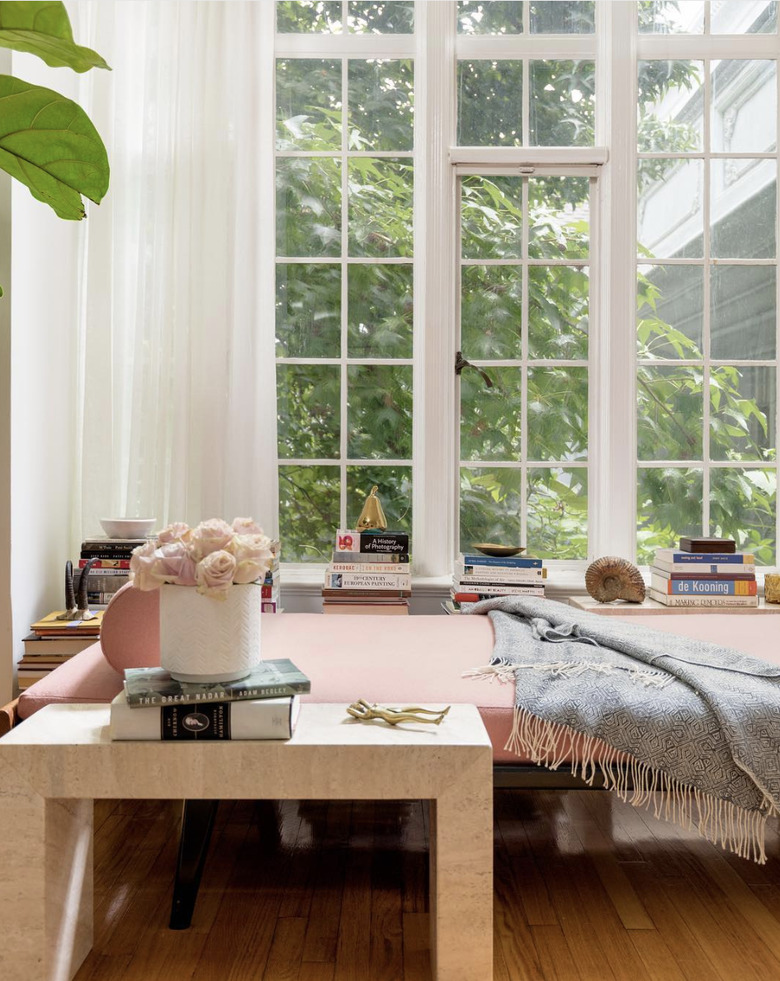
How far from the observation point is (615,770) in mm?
1886

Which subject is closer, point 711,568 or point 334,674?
point 334,674

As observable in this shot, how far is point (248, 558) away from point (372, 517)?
1938 mm

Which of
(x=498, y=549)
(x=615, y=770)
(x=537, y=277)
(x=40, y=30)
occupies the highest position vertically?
(x=537, y=277)

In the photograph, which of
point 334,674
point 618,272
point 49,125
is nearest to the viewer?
point 49,125

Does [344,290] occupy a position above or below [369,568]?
above

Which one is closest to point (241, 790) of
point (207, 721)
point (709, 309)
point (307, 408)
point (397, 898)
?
point (207, 721)

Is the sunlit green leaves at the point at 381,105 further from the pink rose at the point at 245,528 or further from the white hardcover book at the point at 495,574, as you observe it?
the pink rose at the point at 245,528

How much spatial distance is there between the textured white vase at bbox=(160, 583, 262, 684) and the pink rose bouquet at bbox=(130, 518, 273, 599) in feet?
0.08

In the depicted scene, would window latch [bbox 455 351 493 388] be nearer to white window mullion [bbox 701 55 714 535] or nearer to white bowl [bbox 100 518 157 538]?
white window mullion [bbox 701 55 714 535]

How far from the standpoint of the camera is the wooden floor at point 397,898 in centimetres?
175

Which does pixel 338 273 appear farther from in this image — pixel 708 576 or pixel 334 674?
pixel 334 674

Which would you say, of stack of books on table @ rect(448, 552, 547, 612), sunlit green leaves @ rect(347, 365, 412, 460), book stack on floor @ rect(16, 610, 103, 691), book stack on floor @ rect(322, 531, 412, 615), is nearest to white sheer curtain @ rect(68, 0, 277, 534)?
book stack on floor @ rect(322, 531, 412, 615)

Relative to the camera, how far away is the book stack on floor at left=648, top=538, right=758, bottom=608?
3.35 meters

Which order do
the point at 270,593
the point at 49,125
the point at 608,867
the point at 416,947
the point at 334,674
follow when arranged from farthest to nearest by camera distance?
the point at 270,593
the point at 608,867
the point at 334,674
the point at 416,947
the point at 49,125
